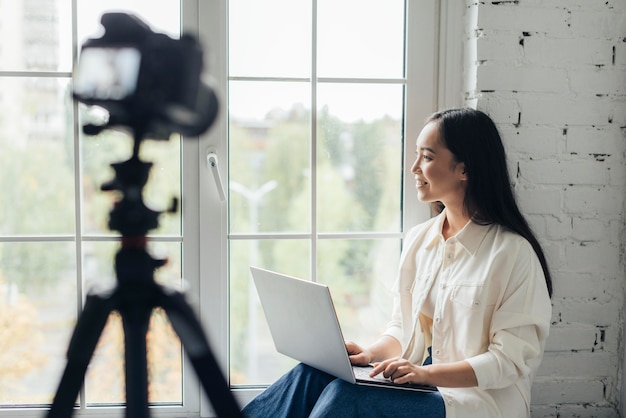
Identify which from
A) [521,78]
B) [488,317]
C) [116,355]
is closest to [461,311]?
[488,317]

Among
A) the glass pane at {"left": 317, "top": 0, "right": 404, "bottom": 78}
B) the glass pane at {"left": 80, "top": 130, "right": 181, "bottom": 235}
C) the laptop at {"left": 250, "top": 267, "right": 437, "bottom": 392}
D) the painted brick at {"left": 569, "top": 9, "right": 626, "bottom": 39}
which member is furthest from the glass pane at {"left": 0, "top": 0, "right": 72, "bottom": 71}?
the painted brick at {"left": 569, "top": 9, "right": 626, "bottom": 39}

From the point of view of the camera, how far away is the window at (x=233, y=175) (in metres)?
1.83

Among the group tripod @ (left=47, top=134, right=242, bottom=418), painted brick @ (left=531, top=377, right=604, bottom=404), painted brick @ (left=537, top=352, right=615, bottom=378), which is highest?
tripod @ (left=47, top=134, right=242, bottom=418)

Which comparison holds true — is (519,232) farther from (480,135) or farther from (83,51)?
(83,51)

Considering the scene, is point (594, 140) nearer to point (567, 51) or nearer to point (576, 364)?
point (567, 51)

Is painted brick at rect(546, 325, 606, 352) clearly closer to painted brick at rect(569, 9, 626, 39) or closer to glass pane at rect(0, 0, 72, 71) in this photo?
painted brick at rect(569, 9, 626, 39)

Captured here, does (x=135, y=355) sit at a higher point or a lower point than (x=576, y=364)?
higher

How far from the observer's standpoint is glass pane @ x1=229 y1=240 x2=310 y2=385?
1930 mm

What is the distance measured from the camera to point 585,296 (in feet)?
6.08

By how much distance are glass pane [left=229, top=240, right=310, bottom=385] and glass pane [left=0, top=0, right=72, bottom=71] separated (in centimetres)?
74

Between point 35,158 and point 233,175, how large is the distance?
57cm

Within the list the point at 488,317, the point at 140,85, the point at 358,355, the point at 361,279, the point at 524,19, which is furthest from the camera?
the point at 361,279

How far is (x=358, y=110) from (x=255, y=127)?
1.03 feet

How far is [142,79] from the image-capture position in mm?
472
